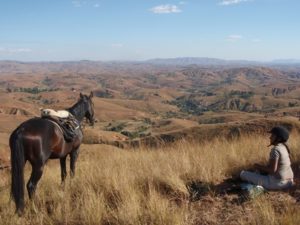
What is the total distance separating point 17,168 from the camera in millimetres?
6359

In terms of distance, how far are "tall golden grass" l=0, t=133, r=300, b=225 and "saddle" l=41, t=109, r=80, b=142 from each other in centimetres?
77

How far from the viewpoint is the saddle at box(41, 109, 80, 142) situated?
741 cm

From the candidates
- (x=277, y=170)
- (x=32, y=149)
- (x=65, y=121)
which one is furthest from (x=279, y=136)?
(x=32, y=149)

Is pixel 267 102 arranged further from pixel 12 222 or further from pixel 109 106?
pixel 12 222

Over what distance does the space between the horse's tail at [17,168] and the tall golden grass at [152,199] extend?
25cm

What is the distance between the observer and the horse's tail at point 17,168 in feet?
20.6

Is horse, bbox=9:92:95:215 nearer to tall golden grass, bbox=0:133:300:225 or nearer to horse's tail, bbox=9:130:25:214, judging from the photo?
horse's tail, bbox=9:130:25:214

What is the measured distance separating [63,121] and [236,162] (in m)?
3.35

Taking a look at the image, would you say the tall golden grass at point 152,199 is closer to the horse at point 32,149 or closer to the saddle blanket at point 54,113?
the horse at point 32,149

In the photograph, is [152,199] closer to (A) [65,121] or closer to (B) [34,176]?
(B) [34,176]

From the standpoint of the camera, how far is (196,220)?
545 cm

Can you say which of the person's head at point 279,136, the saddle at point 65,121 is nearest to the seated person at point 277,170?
the person's head at point 279,136

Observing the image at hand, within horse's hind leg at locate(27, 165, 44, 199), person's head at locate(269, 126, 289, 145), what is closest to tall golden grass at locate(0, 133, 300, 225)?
horse's hind leg at locate(27, 165, 44, 199)

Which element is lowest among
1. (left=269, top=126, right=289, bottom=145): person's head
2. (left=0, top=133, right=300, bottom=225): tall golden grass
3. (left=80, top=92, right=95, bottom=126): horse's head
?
(left=0, top=133, right=300, bottom=225): tall golden grass
